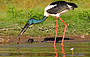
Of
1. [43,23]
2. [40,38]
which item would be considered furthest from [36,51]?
[43,23]

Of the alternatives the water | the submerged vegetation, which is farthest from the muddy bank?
the water

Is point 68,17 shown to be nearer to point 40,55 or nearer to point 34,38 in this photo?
point 34,38

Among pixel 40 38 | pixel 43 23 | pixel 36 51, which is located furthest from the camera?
pixel 43 23

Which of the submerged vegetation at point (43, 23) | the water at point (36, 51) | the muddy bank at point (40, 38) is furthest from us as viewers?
the submerged vegetation at point (43, 23)

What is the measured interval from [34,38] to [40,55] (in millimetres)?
3903

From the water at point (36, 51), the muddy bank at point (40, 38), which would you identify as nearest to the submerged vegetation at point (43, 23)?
the muddy bank at point (40, 38)

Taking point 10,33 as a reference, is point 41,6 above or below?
above

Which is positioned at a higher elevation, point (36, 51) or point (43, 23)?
point (43, 23)

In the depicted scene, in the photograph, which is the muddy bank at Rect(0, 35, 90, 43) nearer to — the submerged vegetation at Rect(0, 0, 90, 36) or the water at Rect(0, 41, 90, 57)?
the submerged vegetation at Rect(0, 0, 90, 36)

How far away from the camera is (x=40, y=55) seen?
9.42 metres

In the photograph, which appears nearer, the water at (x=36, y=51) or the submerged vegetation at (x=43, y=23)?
the water at (x=36, y=51)

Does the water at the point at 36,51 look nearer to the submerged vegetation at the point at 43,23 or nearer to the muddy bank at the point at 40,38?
the muddy bank at the point at 40,38

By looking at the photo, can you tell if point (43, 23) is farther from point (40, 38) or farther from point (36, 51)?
point (36, 51)

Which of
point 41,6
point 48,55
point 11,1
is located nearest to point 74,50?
point 48,55
